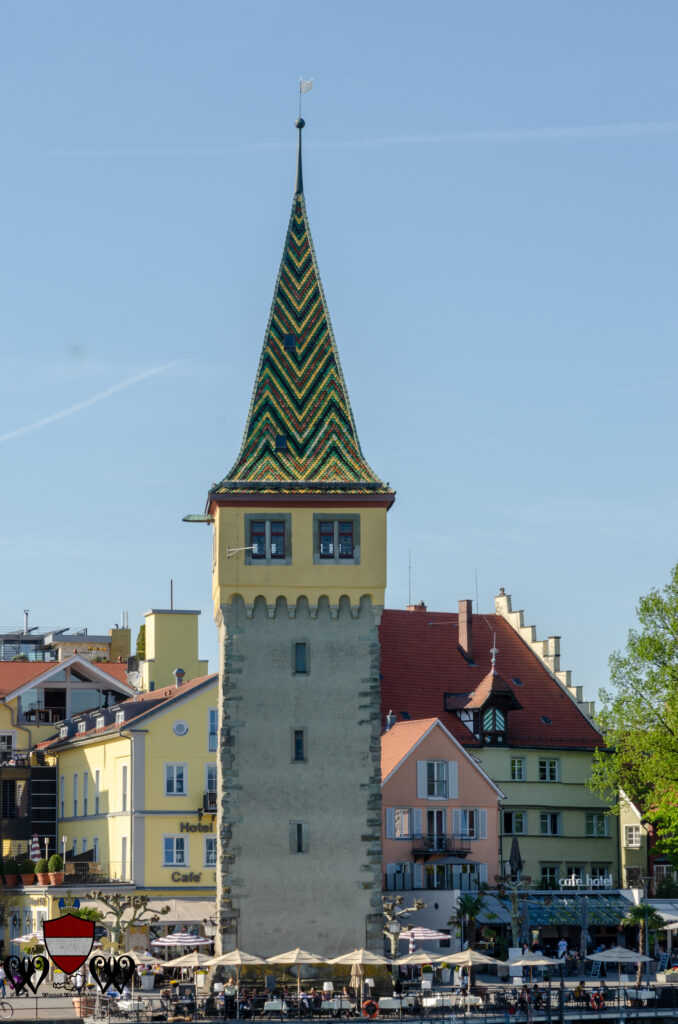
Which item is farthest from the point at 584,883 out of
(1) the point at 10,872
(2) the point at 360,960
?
(2) the point at 360,960

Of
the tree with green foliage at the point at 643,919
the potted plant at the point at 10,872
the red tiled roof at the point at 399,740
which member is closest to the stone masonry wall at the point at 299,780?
the tree with green foliage at the point at 643,919

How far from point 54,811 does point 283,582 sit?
104 ft

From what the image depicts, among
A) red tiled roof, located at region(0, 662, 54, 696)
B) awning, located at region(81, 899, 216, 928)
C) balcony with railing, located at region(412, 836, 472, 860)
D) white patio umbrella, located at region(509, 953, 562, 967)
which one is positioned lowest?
white patio umbrella, located at region(509, 953, 562, 967)

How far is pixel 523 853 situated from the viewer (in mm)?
99562

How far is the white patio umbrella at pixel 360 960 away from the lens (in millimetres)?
68938

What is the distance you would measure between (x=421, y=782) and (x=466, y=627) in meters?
15.3

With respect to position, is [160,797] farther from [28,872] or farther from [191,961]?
[191,961]

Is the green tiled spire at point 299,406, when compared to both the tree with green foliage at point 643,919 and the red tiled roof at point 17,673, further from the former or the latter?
the red tiled roof at point 17,673

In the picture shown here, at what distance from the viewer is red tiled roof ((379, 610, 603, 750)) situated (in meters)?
103

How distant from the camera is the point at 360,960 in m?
69.0

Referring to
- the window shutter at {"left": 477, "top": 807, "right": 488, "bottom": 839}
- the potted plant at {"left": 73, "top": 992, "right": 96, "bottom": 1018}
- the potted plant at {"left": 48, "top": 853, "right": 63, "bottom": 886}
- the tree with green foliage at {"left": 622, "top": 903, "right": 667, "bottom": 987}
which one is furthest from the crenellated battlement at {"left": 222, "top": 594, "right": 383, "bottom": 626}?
the window shutter at {"left": 477, "top": 807, "right": 488, "bottom": 839}

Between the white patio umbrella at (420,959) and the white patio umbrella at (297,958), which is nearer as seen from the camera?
the white patio umbrella at (297,958)

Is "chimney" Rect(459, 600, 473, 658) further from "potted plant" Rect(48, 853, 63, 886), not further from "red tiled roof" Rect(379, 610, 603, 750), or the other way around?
"potted plant" Rect(48, 853, 63, 886)

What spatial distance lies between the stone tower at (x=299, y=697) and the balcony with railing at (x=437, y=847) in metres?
20.9
